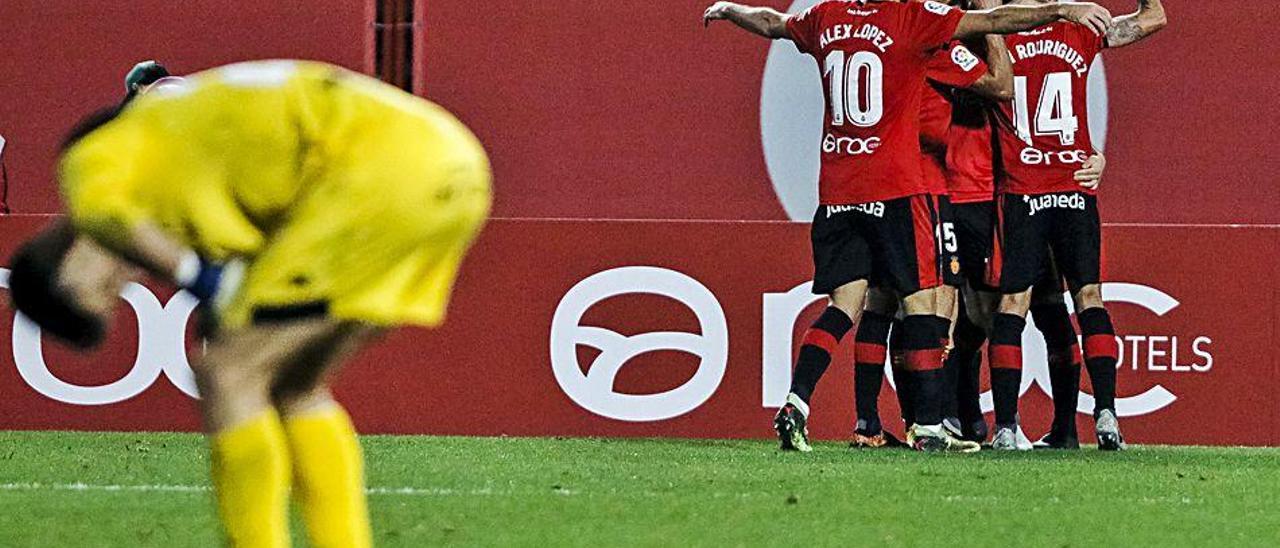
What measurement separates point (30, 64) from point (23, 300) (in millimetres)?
9022

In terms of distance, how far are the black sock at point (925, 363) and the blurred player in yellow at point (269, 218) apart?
14.5 ft

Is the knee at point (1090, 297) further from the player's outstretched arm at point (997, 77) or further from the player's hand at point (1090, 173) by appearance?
the player's outstretched arm at point (997, 77)

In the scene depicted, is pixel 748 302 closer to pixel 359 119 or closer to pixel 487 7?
pixel 487 7

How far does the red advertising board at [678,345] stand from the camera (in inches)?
345

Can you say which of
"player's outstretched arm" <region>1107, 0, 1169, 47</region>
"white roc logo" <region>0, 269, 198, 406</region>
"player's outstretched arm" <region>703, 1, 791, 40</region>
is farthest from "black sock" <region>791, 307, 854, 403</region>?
"white roc logo" <region>0, 269, 198, 406</region>

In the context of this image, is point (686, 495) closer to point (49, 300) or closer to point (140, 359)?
point (49, 300)

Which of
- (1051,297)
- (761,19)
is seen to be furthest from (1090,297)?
(761,19)

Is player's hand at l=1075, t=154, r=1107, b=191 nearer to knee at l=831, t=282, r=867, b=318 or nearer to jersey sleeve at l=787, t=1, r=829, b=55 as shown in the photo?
knee at l=831, t=282, r=867, b=318

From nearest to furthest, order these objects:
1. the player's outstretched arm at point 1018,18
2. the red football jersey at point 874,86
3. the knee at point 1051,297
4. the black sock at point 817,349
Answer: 1. the player's outstretched arm at point 1018,18
2. the black sock at point 817,349
3. the red football jersey at point 874,86
4. the knee at point 1051,297

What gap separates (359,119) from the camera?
3.59 metres

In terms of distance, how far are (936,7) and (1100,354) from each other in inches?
57.6

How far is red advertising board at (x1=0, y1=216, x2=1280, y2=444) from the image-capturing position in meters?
8.77

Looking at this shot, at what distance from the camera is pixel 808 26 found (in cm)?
801

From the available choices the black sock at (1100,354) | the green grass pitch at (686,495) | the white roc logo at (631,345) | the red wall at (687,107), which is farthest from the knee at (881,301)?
the red wall at (687,107)
